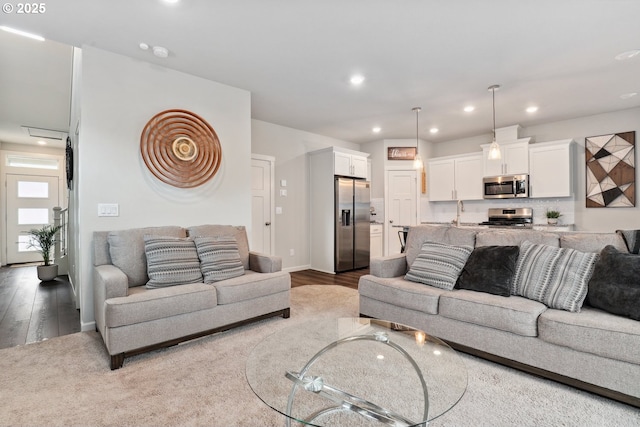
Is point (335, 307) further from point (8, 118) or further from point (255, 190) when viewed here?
point (8, 118)

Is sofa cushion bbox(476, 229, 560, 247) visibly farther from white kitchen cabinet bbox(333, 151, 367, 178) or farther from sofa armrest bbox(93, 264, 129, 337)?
white kitchen cabinet bbox(333, 151, 367, 178)

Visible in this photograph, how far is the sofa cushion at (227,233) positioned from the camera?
10.7 feet

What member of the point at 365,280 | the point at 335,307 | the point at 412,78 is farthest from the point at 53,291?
the point at 412,78

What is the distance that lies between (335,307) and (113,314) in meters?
2.14

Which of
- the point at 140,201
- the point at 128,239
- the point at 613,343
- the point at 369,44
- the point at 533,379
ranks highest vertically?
the point at 369,44

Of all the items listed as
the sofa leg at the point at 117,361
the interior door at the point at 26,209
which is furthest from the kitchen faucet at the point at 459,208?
the interior door at the point at 26,209

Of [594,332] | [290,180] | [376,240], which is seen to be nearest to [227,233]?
[290,180]

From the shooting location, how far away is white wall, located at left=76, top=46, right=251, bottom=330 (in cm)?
294

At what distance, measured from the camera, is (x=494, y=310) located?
2184 millimetres

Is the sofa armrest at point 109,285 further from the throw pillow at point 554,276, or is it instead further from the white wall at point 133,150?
the throw pillow at point 554,276

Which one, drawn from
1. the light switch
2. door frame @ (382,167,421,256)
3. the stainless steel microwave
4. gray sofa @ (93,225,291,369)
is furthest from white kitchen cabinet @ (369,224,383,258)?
the light switch

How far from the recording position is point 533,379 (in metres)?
2.05

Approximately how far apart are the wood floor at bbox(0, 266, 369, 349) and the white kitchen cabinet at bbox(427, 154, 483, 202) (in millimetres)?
2331

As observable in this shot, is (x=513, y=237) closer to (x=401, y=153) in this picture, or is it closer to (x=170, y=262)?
(x=170, y=262)
